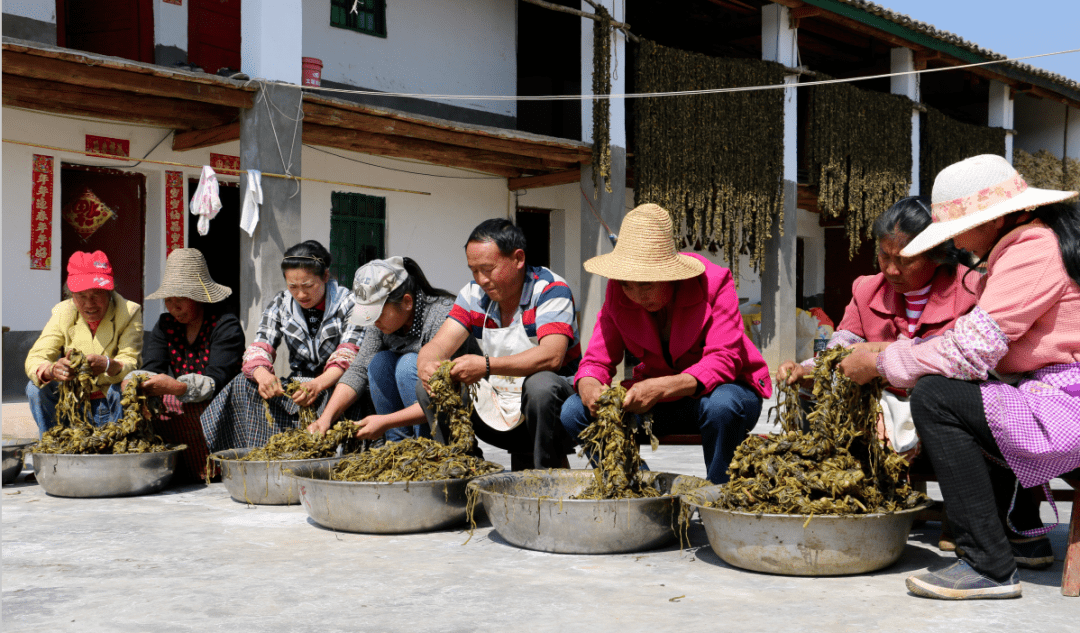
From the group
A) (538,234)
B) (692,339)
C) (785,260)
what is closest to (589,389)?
(692,339)

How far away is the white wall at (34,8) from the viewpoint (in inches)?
328

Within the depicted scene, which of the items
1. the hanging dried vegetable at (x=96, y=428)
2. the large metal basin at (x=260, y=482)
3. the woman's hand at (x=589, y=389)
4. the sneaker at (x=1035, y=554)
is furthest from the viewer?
the hanging dried vegetable at (x=96, y=428)

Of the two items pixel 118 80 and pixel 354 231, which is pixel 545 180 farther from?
pixel 118 80

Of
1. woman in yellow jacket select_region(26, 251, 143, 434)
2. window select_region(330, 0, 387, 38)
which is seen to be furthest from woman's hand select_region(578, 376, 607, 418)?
window select_region(330, 0, 387, 38)

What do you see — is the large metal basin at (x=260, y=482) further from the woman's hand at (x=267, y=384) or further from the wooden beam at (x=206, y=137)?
the wooden beam at (x=206, y=137)

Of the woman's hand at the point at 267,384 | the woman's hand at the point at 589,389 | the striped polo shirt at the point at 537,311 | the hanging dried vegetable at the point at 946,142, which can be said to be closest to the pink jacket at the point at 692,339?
the woman's hand at the point at 589,389

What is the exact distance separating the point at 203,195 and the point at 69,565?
562 centimetres

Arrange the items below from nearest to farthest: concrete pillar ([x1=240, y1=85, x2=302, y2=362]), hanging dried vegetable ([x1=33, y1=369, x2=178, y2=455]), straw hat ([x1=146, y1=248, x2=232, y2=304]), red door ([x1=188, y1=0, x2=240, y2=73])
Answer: hanging dried vegetable ([x1=33, y1=369, x2=178, y2=455]) → straw hat ([x1=146, y1=248, x2=232, y2=304]) → concrete pillar ([x1=240, y1=85, x2=302, y2=362]) → red door ([x1=188, y1=0, x2=240, y2=73])

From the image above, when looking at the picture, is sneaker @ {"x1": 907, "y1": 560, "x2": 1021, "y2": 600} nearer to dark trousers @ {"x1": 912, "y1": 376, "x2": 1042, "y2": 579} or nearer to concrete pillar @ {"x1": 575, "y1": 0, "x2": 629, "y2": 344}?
dark trousers @ {"x1": 912, "y1": 376, "x2": 1042, "y2": 579}

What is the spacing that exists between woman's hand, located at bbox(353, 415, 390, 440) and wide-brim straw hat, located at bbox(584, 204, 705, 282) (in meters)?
1.26

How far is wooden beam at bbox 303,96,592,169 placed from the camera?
8.76 m

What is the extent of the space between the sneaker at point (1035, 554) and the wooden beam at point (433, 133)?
7.06 m

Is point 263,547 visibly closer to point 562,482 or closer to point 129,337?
point 562,482

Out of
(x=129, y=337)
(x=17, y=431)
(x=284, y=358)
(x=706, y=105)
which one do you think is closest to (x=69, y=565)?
(x=129, y=337)
